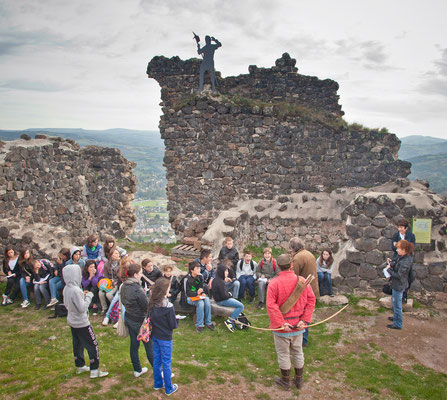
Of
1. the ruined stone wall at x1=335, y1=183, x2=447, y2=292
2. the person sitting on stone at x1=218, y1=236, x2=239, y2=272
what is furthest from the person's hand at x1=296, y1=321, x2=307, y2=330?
the ruined stone wall at x1=335, y1=183, x2=447, y2=292

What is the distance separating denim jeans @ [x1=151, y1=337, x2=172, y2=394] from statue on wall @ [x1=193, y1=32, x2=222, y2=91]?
1085 cm

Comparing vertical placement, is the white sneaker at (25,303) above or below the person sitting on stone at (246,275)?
below

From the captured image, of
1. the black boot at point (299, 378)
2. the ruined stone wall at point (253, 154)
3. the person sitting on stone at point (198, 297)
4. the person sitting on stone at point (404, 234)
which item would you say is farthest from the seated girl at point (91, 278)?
the person sitting on stone at point (404, 234)

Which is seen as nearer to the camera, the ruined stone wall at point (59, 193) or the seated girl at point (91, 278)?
the seated girl at point (91, 278)

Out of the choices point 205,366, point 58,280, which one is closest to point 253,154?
point 58,280

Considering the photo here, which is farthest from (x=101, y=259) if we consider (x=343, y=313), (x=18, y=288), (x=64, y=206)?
(x=343, y=313)

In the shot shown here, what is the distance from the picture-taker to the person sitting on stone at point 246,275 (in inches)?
342

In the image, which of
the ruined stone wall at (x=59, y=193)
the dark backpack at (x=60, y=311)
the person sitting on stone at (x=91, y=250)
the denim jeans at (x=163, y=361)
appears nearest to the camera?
the denim jeans at (x=163, y=361)

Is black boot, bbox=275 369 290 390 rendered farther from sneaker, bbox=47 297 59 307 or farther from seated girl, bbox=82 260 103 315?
sneaker, bbox=47 297 59 307

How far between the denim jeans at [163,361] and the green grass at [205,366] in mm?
214

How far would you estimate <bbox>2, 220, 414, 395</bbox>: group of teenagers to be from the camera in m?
5.02

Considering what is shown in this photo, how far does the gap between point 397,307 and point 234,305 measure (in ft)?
10.5

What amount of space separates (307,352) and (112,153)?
1230 centimetres

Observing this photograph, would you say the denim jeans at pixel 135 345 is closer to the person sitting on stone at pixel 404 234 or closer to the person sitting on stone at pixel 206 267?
the person sitting on stone at pixel 206 267
